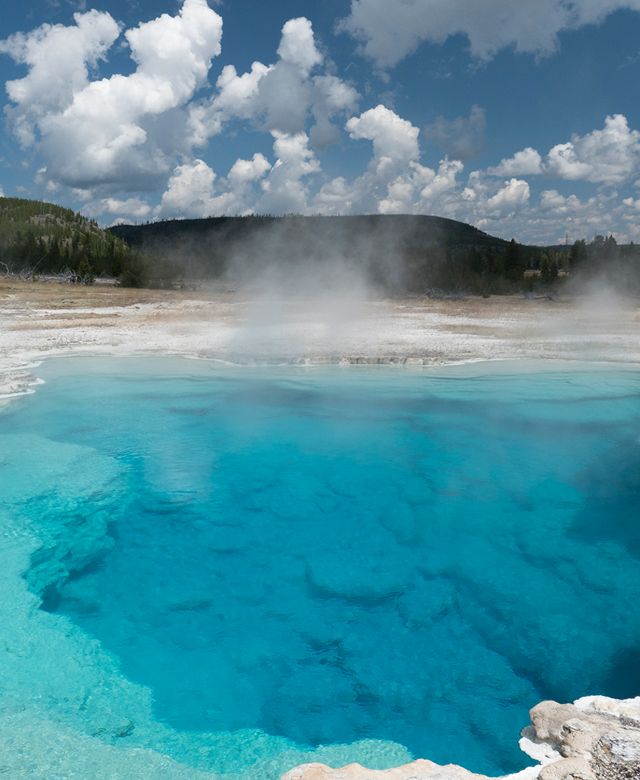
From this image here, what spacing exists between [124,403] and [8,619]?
593 cm

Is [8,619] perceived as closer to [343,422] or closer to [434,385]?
[343,422]

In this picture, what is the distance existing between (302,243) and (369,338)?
5856 centimetres

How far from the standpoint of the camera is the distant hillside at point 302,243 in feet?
151

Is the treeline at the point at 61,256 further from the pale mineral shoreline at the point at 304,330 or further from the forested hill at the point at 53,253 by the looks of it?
the pale mineral shoreline at the point at 304,330

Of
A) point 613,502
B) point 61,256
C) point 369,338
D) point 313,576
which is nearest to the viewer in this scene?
point 313,576

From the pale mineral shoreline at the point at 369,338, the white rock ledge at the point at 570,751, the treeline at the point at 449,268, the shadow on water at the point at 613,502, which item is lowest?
the shadow on water at the point at 613,502

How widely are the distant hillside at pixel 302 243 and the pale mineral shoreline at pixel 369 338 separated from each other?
53.8 feet

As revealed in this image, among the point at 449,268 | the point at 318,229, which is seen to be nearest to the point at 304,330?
the point at 449,268

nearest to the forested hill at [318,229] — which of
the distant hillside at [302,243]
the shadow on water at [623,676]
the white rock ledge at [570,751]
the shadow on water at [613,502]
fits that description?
the distant hillside at [302,243]

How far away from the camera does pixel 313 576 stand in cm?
509

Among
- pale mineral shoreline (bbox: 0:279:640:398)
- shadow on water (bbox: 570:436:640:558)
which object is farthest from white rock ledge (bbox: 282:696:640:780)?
pale mineral shoreline (bbox: 0:279:640:398)

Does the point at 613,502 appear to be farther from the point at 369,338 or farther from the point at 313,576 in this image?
the point at 369,338

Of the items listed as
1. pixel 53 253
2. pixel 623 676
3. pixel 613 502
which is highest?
pixel 53 253

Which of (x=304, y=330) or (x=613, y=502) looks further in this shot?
(x=304, y=330)
